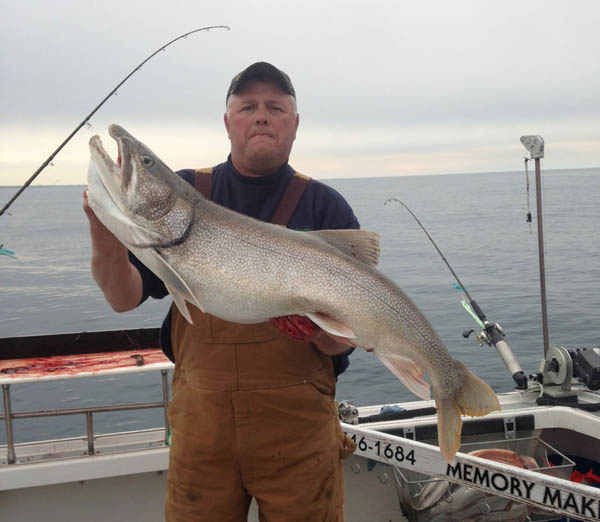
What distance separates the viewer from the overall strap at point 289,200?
9.50 ft

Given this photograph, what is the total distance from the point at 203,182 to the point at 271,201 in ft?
1.22

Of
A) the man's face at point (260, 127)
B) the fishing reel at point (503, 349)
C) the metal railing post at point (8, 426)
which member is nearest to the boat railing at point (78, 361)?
the metal railing post at point (8, 426)

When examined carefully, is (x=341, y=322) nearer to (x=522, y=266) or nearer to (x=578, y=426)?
(x=578, y=426)

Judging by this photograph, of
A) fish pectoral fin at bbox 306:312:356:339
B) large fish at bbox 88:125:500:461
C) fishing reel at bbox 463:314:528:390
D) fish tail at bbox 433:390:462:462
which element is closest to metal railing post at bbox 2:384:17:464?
large fish at bbox 88:125:500:461

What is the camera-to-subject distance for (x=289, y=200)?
2.92 meters

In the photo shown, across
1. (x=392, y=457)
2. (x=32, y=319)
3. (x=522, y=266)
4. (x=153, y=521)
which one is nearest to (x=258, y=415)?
(x=392, y=457)

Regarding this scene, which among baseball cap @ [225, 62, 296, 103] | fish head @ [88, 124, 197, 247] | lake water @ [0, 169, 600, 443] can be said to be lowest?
lake water @ [0, 169, 600, 443]

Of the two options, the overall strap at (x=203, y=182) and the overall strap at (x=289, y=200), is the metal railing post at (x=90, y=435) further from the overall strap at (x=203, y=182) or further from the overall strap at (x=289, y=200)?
the overall strap at (x=289, y=200)

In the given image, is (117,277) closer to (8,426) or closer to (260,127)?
(260,127)

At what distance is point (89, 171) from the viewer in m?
2.24

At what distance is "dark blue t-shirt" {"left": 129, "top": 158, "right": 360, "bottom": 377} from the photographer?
294cm

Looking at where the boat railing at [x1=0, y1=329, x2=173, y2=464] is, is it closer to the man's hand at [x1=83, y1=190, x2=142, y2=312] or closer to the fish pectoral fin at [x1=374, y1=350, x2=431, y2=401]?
the man's hand at [x1=83, y1=190, x2=142, y2=312]

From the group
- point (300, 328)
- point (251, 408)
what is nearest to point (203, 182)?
point (300, 328)

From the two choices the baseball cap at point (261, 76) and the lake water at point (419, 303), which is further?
the lake water at point (419, 303)
